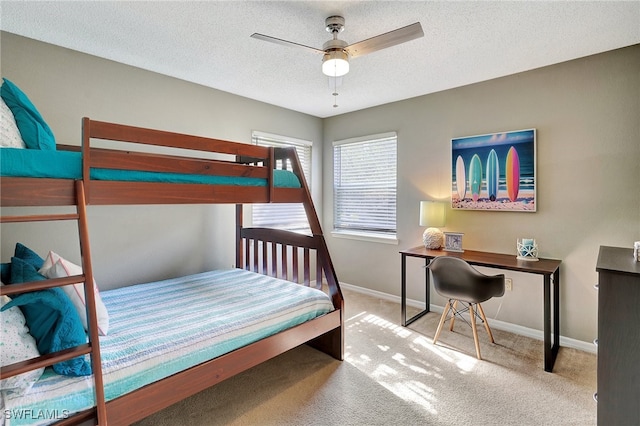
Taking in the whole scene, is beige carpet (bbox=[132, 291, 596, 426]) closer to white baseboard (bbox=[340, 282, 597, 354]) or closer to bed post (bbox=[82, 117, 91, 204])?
white baseboard (bbox=[340, 282, 597, 354])

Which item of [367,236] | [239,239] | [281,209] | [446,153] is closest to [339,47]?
[446,153]

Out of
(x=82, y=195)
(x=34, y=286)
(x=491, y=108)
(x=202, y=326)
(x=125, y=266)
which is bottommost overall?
(x=202, y=326)

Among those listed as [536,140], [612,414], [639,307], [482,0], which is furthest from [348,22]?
[612,414]

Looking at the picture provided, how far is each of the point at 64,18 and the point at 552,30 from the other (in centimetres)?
320

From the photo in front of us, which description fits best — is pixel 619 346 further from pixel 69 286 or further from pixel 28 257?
pixel 28 257

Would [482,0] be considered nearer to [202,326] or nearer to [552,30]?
[552,30]

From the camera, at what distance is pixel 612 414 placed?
56.9 inches

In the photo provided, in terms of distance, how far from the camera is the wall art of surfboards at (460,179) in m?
3.20

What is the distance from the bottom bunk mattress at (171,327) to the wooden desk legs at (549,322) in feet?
5.17

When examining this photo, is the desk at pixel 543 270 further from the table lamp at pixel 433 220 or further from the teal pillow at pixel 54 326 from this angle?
the teal pillow at pixel 54 326

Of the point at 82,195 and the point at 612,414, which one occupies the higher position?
the point at 82,195

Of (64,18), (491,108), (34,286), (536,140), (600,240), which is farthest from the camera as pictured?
(491,108)

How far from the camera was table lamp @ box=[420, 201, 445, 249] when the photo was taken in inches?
126

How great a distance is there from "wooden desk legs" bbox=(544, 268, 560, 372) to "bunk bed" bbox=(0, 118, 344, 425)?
1.49 metres
